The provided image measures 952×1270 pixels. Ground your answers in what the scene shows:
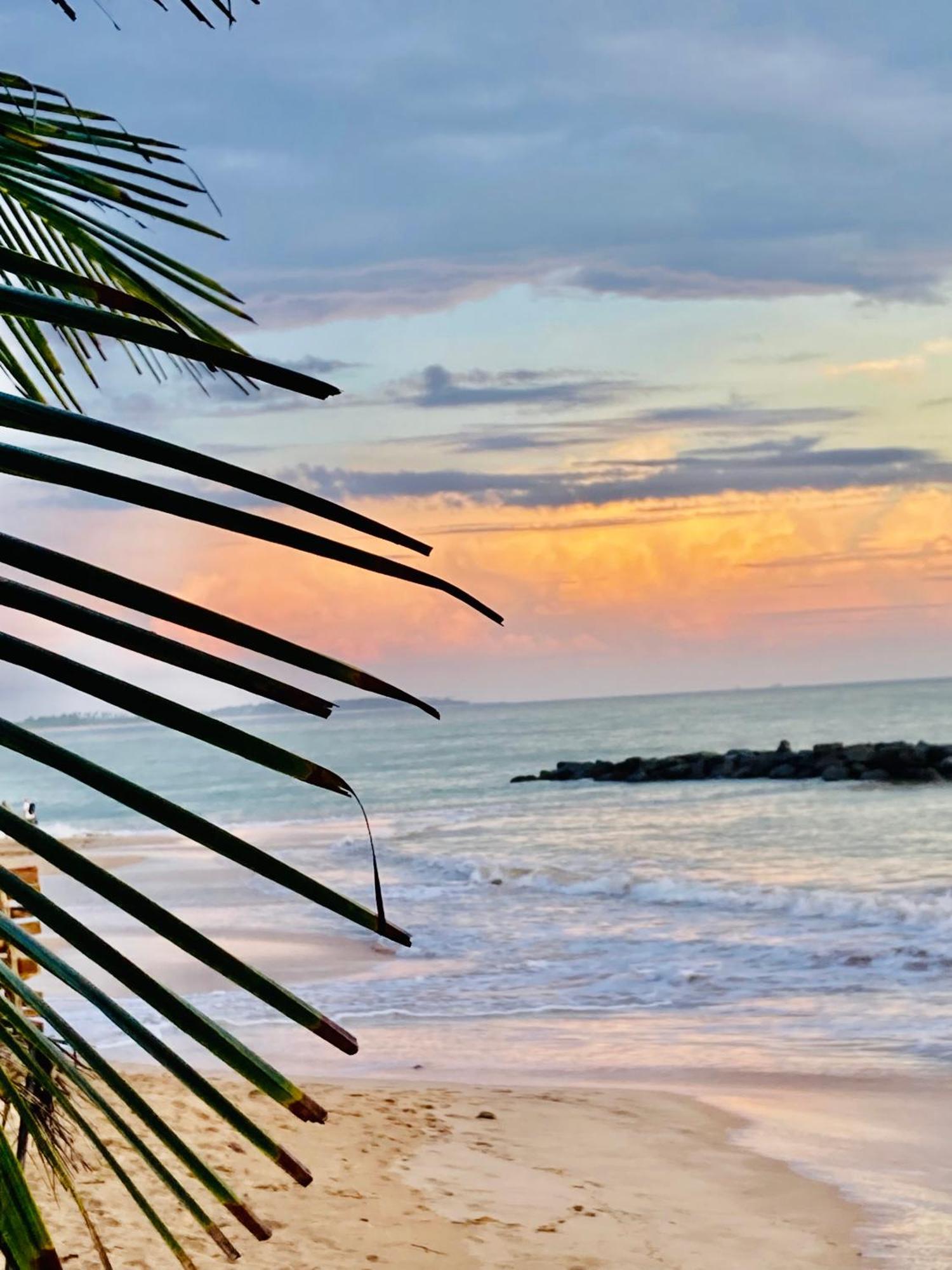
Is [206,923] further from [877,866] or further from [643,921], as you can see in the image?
[877,866]

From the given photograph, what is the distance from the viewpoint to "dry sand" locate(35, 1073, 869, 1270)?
5477 mm

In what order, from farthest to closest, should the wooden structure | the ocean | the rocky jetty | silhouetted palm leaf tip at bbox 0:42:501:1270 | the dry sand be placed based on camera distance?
1. the rocky jetty
2. the ocean
3. the dry sand
4. the wooden structure
5. silhouetted palm leaf tip at bbox 0:42:501:1270

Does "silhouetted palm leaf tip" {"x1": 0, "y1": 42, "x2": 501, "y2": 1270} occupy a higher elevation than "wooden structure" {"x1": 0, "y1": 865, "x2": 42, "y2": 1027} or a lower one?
higher

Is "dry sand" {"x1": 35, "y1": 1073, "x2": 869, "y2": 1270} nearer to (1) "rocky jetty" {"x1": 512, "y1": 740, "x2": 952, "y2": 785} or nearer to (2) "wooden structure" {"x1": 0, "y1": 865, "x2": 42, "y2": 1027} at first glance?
(2) "wooden structure" {"x1": 0, "y1": 865, "x2": 42, "y2": 1027}

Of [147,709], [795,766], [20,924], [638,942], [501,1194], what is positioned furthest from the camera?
[795,766]

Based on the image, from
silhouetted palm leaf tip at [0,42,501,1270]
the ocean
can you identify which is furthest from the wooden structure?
silhouetted palm leaf tip at [0,42,501,1270]

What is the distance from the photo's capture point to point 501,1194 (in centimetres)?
644

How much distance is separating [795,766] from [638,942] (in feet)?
91.3

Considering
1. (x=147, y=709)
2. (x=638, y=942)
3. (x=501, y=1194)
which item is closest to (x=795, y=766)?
(x=638, y=942)

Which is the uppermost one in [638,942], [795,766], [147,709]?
[147,709]

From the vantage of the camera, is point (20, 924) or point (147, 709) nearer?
point (147, 709)

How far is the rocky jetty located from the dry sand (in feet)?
101

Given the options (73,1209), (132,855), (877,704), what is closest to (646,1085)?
(73,1209)

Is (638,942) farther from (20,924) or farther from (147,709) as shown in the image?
(147,709)
